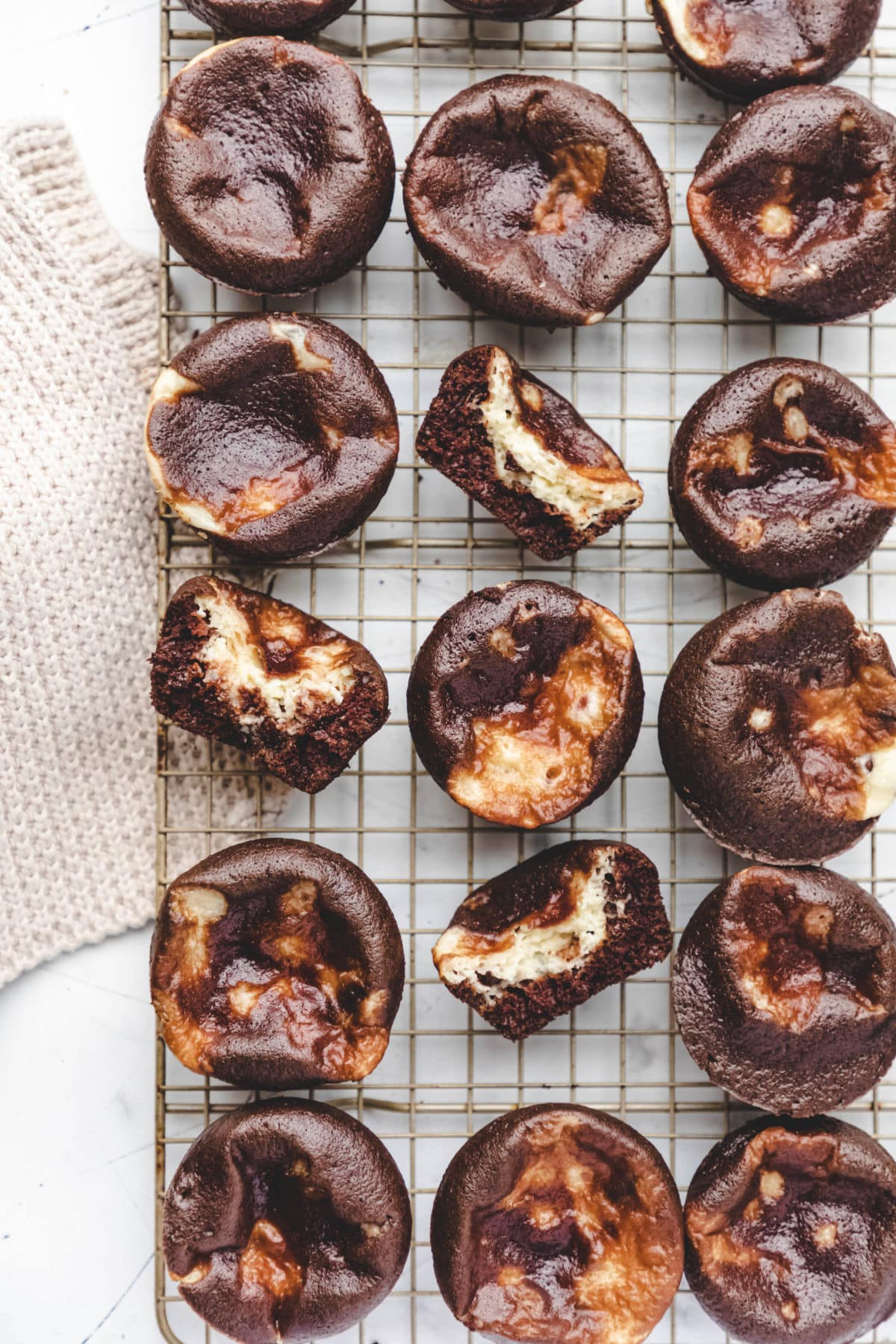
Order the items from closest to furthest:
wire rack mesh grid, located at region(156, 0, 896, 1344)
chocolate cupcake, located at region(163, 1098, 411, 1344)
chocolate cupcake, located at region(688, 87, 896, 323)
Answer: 1. chocolate cupcake, located at region(163, 1098, 411, 1344)
2. chocolate cupcake, located at region(688, 87, 896, 323)
3. wire rack mesh grid, located at region(156, 0, 896, 1344)

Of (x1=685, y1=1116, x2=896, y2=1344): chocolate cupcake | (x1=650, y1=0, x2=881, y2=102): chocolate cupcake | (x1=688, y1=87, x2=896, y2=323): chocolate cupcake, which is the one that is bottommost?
(x1=685, y1=1116, x2=896, y2=1344): chocolate cupcake

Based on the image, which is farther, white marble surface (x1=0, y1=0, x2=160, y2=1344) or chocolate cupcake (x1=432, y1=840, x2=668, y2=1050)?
white marble surface (x1=0, y1=0, x2=160, y2=1344)

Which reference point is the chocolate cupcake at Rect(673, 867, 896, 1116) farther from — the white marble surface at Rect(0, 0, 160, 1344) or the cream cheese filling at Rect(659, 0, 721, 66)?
the cream cheese filling at Rect(659, 0, 721, 66)

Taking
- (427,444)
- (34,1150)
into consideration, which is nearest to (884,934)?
(427,444)

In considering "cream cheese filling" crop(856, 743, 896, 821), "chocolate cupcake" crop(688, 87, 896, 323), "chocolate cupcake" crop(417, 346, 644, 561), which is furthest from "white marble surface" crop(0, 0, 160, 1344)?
"cream cheese filling" crop(856, 743, 896, 821)

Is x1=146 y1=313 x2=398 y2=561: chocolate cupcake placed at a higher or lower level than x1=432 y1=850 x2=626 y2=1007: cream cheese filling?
higher

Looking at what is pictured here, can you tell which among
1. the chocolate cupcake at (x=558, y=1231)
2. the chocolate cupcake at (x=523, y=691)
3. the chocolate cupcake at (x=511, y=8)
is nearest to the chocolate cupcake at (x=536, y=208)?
the chocolate cupcake at (x=511, y=8)

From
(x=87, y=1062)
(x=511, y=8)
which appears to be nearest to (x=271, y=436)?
(x=511, y=8)
